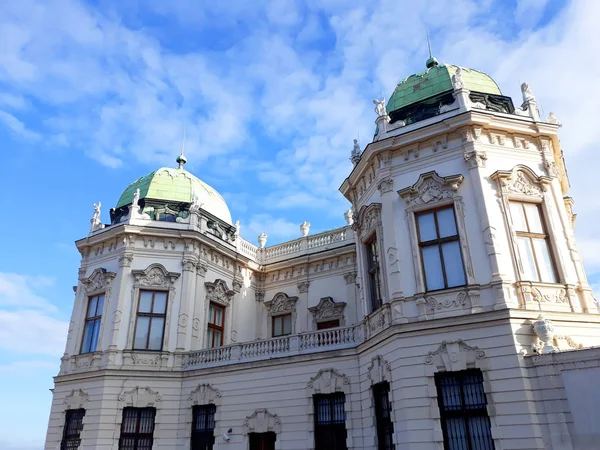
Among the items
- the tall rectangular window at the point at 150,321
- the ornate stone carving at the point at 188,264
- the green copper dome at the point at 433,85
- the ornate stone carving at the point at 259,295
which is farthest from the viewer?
the ornate stone carving at the point at 259,295

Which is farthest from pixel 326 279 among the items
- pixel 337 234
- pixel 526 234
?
pixel 526 234

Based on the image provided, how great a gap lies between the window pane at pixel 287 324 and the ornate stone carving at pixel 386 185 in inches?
408

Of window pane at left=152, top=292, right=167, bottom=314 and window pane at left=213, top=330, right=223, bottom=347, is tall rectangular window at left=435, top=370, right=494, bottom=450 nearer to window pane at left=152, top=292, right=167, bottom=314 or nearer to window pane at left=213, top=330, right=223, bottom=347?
window pane at left=213, top=330, right=223, bottom=347

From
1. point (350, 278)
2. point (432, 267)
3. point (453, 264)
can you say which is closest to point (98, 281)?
point (350, 278)

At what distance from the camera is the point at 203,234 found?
72.8 ft

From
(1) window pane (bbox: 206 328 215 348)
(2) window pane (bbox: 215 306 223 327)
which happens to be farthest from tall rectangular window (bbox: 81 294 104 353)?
(2) window pane (bbox: 215 306 223 327)

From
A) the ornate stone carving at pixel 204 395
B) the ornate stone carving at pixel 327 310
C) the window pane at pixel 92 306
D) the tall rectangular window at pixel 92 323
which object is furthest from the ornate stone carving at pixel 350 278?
the window pane at pixel 92 306

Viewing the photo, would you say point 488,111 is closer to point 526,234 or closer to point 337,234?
point 526,234

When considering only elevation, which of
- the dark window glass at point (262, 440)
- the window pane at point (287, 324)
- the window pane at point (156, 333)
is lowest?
the dark window glass at point (262, 440)

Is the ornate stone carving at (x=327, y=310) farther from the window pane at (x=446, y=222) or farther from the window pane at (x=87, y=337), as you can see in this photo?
the window pane at (x=87, y=337)

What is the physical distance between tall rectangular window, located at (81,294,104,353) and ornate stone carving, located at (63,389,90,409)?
66.1 inches

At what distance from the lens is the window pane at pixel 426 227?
48.2ft

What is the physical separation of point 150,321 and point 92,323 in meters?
2.71

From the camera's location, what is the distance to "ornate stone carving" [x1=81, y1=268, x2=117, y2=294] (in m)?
21.0
